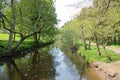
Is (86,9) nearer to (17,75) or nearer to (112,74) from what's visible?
(112,74)

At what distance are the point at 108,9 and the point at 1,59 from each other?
52.2ft

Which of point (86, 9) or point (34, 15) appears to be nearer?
point (86, 9)

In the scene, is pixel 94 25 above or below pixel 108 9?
below

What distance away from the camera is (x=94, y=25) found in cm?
2592

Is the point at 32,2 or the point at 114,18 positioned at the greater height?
the point at 32,2

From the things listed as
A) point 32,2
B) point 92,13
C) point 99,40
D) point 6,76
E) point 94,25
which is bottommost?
point 6,76

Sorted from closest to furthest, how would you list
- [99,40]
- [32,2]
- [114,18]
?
[114,18] → [99,40] → [32,2]

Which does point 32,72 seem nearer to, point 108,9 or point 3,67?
point 3,67

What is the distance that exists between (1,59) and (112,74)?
1634cm

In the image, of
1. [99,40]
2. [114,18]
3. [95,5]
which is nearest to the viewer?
[114,18]

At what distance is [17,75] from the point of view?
2006 centimetres

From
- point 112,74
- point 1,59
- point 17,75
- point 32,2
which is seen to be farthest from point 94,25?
point 32,2

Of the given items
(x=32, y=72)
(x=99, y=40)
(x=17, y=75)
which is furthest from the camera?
(x=99, y=40)

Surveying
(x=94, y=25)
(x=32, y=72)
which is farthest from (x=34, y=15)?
(x=32, y=72)
